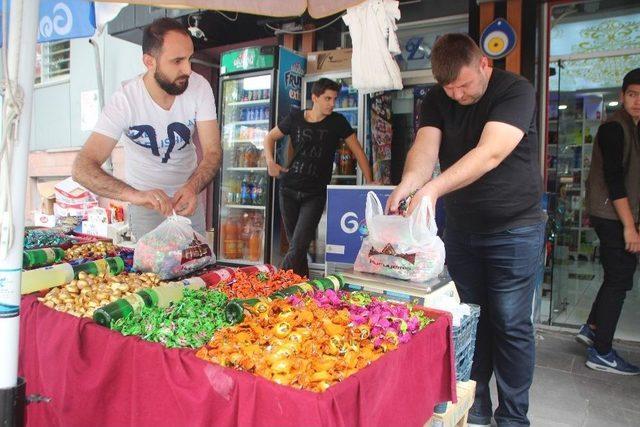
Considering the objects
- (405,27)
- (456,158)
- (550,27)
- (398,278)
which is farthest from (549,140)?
(398,278)

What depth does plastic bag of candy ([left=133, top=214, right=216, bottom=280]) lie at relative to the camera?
2336 millimetres

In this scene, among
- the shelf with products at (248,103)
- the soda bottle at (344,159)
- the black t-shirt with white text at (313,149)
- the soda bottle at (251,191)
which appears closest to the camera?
the black t-shirt with white text at (313,149)

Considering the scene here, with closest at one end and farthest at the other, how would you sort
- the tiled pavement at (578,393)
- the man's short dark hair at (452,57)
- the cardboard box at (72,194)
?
the man's short dark hair at (452,57), the tiled pavement at (578,393), the cardboard box at (72,194)

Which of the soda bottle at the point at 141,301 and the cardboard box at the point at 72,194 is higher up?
Answer: the cardboard box at the point at 72,194

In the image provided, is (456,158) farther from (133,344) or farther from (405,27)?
(405,27)

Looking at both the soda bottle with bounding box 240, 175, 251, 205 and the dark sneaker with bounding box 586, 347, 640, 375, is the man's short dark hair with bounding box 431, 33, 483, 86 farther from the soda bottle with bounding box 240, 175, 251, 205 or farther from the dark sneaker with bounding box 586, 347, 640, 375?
the soda bottle with bounding box 240, 175, 251, 205

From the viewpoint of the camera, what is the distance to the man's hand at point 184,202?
2507 mm

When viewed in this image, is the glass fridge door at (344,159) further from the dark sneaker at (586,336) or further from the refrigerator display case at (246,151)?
the dark sneaker at (586,336)

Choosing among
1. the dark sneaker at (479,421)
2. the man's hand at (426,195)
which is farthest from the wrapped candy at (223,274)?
the dark sneaker at (479,421)

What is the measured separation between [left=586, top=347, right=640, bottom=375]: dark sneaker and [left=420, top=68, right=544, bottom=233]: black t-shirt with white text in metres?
1.83

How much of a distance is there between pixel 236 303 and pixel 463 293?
58.4 inches

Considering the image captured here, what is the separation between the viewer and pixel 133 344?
1533 millimetres

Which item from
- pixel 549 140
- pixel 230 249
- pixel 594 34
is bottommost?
pixel 230 249

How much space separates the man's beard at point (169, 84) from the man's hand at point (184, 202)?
0.61 metres
